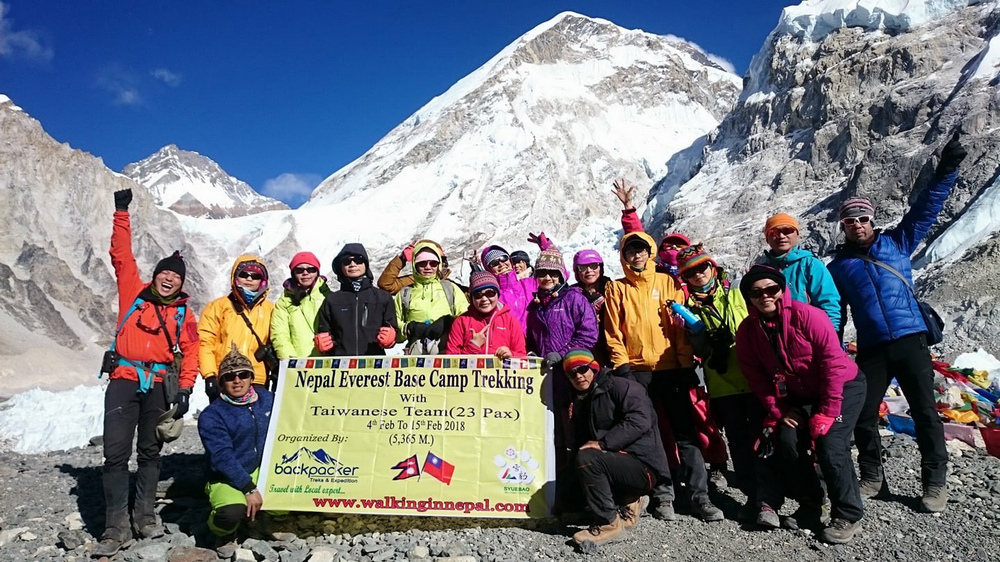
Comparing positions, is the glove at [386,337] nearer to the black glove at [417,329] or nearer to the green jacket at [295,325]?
the black glove at [417,329]

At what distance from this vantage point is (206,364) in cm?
497

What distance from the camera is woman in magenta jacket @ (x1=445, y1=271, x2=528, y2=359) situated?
16.9 ft

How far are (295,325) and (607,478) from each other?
306 centimetres

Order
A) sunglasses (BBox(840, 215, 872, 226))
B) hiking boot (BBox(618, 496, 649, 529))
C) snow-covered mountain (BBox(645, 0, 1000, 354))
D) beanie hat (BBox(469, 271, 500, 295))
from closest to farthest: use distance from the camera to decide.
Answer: hiking boot (BBox(618, 496, 649, 529))
sunglasses (BBox(840, 215, 872, 226))
beanie hat (BBox(469, 271, 500, 295))
snow-covered mountain (BBox(645, 0, 1000, 354))

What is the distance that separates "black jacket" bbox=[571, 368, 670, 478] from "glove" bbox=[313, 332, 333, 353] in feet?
7.51

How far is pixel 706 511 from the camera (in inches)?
179

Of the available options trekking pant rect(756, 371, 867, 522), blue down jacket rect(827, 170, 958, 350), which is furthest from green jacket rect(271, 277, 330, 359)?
blue down jacket rect(827, 170, 958, 350)

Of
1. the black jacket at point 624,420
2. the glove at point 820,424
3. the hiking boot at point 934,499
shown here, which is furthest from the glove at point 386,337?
the hiking boot at point 934,499

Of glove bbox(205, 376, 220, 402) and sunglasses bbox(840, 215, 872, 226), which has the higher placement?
sunglasses bbox(840, 215, 872, 226)

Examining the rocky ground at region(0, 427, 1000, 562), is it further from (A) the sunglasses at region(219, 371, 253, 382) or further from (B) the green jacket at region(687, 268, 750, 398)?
(A) the sunglasses at region(219, 371, 253, 382)

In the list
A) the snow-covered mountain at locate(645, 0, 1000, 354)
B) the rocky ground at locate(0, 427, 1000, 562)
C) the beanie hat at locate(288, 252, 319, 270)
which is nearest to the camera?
the rocky ground at locate(0, 427, 1000, 562)

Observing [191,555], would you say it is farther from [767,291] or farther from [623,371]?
[767,291]

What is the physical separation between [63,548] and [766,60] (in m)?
62.9

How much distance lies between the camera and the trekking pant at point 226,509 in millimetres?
4320
